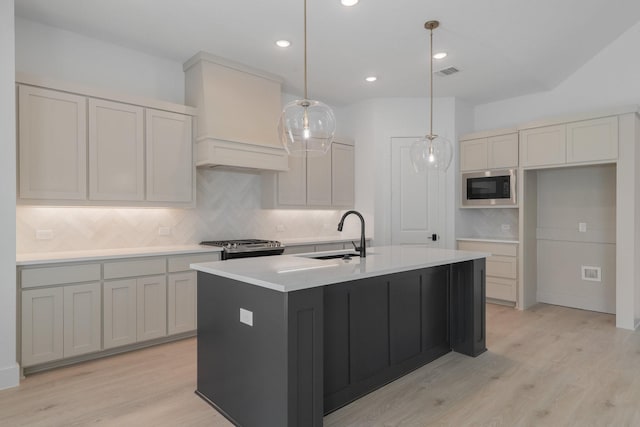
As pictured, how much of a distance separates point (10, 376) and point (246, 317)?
6.35 ft

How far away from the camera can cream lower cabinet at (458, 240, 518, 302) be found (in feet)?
16.4

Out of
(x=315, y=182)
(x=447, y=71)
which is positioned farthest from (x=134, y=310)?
(x=447, y=71)

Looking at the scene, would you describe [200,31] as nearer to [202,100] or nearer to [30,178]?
[202,100]

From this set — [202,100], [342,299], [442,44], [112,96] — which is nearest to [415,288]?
[342,299]

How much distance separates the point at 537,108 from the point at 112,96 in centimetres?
516

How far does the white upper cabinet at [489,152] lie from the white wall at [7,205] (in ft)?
16.7

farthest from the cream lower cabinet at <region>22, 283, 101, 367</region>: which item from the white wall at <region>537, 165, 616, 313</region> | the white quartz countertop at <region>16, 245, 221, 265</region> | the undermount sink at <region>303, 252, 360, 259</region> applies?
the white wall at <region>537, 165, 616, 313</region>

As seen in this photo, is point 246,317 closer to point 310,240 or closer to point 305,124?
point 305,124

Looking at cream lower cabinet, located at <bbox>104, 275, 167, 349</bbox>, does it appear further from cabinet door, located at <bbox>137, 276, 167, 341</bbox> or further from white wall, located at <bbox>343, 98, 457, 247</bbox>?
white wall, located at <bbox>343, 98, 457, 247</bbox>

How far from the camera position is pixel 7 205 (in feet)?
9.03

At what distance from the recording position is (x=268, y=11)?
3172mm

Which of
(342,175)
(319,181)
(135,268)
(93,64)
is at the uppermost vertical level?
(93,64)

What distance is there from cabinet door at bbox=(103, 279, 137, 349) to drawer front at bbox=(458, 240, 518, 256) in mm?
4194

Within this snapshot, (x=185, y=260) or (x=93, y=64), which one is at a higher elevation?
(x=93, y=64)
